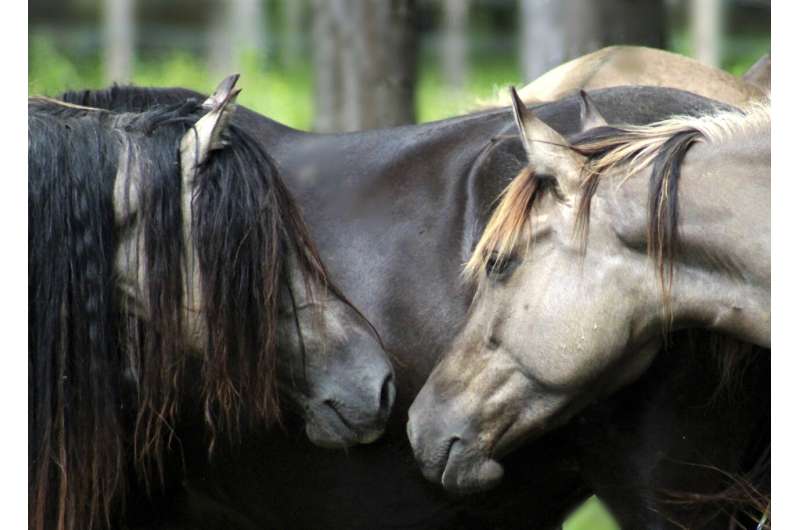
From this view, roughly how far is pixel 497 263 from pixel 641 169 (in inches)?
16.1

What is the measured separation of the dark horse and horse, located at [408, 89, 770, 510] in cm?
29

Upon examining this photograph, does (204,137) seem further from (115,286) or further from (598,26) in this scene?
(598,26)

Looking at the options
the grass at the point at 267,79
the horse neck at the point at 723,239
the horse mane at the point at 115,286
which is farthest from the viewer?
the grass at the point at 267,79

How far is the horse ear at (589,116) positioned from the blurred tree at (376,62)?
3073mm

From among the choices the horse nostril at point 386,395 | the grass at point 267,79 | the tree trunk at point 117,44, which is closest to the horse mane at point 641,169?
the horse nostril at point 386,395

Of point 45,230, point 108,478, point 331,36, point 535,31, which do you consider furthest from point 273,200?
point 331,36

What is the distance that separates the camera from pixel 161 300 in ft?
10.3

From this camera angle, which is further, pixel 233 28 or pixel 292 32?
pixel 292 32

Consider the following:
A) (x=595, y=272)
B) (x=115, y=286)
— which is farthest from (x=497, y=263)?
(x=115, y=286)

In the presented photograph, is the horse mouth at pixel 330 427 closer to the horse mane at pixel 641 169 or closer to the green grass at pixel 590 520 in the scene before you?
the horse mane at pixel 641 169

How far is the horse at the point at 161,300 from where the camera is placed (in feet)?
10.0

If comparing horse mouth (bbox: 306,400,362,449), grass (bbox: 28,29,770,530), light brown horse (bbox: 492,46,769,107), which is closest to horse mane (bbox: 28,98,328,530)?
horse mouth (bbox: 306,400,362,449)
